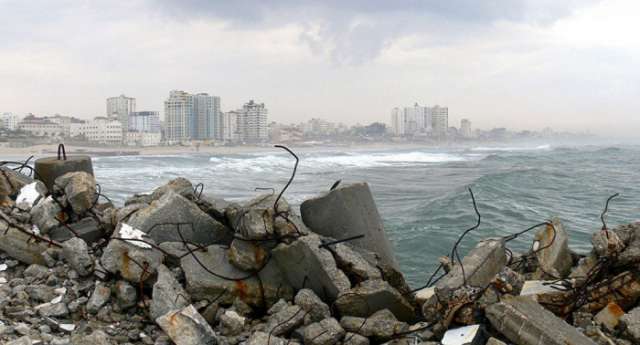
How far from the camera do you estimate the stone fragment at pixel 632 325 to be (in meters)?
3.71

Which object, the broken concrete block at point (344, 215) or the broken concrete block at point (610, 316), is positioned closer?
the broken concrete block at point (610, 316)

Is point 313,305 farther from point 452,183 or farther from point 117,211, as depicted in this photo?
point 452,183

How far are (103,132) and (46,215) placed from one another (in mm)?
138696

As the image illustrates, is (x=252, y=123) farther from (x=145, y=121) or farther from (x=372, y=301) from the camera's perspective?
(x=372, y=301)

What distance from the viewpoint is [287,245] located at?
4641 mm

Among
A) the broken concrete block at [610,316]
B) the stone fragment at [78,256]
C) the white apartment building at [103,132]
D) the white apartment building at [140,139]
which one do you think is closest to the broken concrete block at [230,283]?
the stone fragment at [78,256]

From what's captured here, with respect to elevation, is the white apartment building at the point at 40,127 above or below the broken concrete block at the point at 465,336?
above

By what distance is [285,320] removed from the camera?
4.03 metres

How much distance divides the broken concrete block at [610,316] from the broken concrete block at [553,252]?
1002mm

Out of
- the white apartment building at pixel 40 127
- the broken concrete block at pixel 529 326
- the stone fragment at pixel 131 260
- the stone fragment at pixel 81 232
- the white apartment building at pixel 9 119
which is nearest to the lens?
the broken concrete block at pixel 529 326

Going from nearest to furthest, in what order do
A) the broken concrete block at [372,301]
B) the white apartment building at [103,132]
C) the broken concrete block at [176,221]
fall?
the broken concrete block at [372,301], the broken concrete block at [176,221], the white apartment building at [103,132]

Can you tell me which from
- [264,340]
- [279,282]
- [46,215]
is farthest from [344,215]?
[46,215]

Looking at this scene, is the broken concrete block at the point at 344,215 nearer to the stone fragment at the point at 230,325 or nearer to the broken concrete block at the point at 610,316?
the stone fragment at the point at 230,325

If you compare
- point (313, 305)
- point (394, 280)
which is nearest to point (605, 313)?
point (394, 280)
